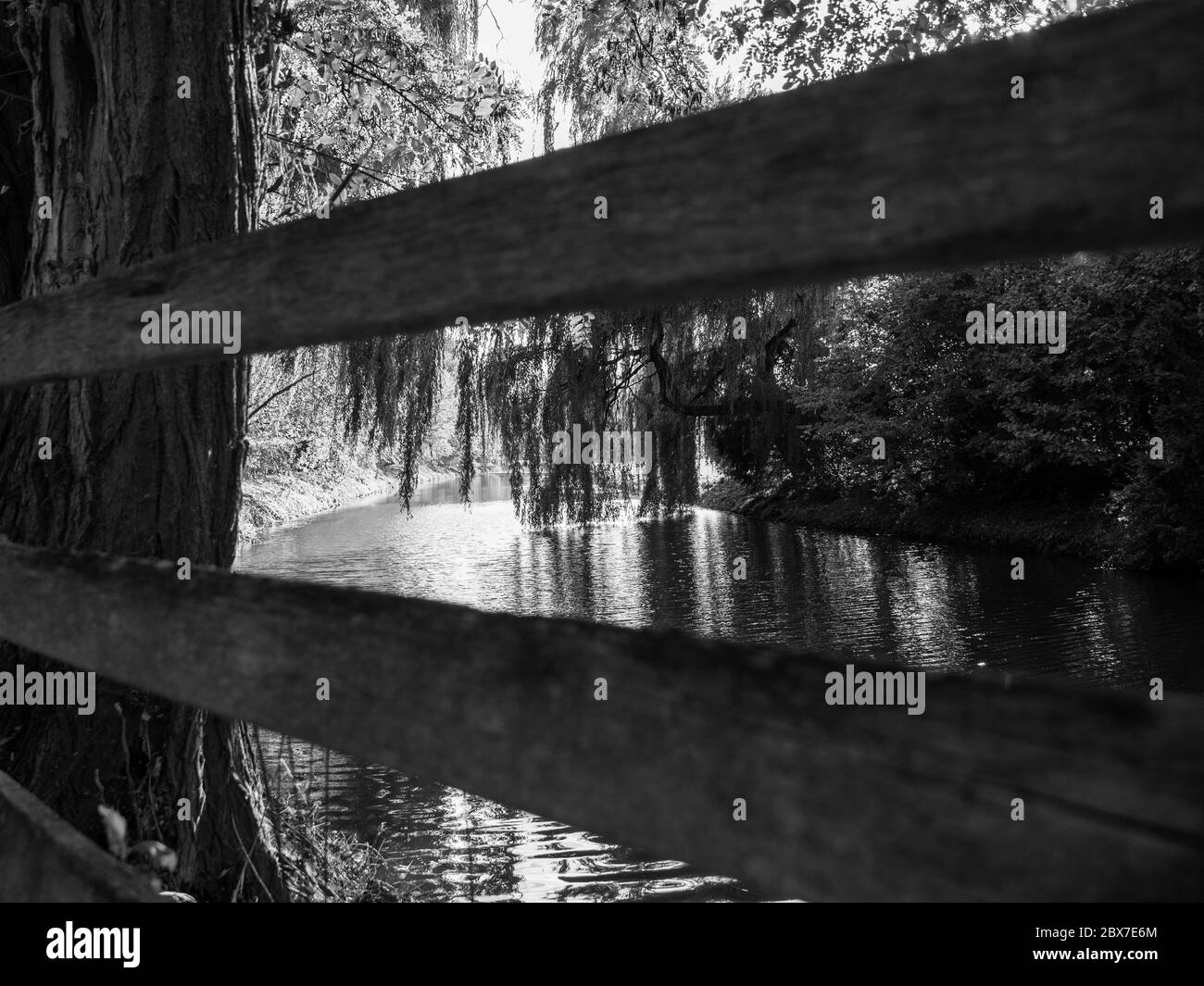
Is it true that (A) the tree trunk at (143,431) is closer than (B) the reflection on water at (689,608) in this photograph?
Yes

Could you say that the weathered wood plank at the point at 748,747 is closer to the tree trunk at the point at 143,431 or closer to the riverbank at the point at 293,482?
the tree trunk at the point at 143,431

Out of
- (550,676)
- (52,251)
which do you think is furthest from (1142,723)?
(52,251)

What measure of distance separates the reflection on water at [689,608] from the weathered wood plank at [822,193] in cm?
208

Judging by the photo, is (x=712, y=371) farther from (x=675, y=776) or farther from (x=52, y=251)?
(x=675, y=776)

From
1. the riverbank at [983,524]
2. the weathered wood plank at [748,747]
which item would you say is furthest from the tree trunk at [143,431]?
the riverbank at [983,524]

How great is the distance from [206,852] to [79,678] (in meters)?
0.54

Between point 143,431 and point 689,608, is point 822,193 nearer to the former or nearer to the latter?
point 143,431

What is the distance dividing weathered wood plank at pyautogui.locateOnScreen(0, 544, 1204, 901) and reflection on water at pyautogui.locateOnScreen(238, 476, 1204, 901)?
78.5 inches

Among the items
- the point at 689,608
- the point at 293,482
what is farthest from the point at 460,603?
A: the point at 293,482

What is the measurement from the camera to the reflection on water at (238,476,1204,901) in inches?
195

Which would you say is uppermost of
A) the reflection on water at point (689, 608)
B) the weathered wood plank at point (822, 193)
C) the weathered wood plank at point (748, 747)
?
the weathered wood plank at point (822, 193)

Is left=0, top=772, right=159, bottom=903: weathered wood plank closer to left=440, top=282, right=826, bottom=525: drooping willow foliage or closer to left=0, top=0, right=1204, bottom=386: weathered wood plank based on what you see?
left=0, top=0, right=1204, bottom=386: weathered wood plank

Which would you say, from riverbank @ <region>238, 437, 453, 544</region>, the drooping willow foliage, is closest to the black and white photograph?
the drooping willow foliage

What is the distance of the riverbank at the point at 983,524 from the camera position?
14820 millimetres
